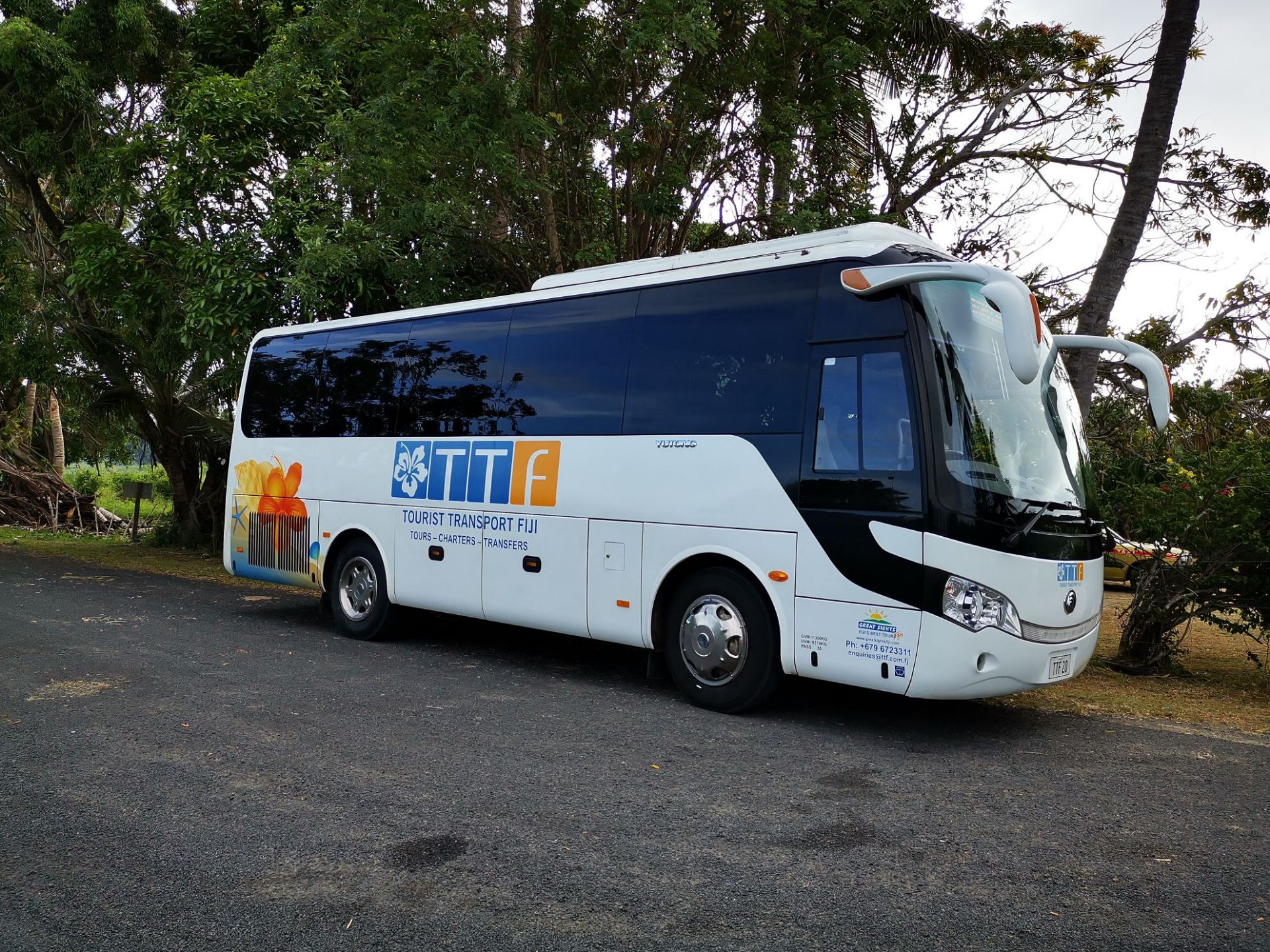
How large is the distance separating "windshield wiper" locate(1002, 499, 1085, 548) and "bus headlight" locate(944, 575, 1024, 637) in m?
0.32

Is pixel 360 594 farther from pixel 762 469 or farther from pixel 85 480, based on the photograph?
pixel 85 480

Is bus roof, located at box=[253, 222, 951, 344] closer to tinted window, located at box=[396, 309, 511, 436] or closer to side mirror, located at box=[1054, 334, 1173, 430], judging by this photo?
tinted window, located at box=[396, 309, 511, 436]

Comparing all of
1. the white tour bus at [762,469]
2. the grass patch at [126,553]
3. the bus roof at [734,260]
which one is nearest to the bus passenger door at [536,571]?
the white tour bus at [762,469]

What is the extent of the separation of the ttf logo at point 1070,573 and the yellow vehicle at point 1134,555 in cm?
194

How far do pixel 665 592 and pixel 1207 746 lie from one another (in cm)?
364

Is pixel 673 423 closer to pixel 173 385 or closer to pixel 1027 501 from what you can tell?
pixel 1027 501

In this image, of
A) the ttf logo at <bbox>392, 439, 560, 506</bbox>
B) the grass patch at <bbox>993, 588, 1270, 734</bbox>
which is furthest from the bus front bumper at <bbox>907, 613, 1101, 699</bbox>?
the ttf logo at <bbox>392, 439, 560, 506</bbox>

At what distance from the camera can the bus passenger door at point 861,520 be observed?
6402 mm

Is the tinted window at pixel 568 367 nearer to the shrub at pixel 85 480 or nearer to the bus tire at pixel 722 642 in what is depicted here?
the bus tire at pixel 722 642

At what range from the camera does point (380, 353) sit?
33.7ft

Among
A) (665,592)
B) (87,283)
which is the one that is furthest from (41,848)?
(87,283)

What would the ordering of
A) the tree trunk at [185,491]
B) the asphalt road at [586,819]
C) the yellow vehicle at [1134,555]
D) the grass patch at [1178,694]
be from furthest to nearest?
the tree trunk at [185,491] < the yellow vehicle at [1134,555] < the grass patch at [1178,694] < the asphalt road at [586,819]

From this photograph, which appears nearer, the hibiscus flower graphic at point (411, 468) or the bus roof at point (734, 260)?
the bus roof at point (734, 260)

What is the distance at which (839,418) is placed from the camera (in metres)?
6.77
